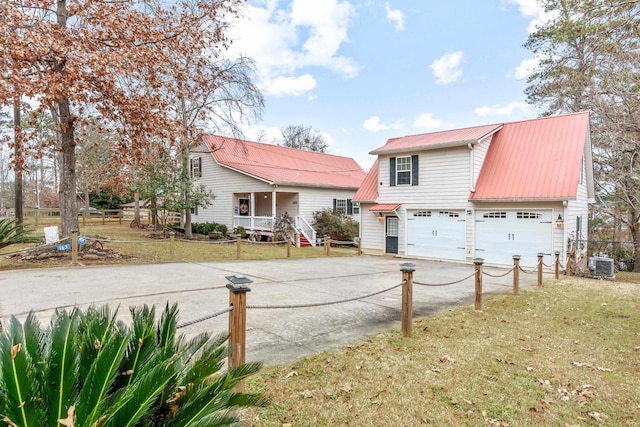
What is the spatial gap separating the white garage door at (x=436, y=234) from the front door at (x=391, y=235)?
26.2 inches

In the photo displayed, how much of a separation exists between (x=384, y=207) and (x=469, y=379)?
12738mm

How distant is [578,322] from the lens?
20.4 feet

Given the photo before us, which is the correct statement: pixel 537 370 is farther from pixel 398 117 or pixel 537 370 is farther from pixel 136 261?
pixel 398 117

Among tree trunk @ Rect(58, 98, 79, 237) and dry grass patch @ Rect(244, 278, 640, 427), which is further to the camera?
tree trunk @ Rect(58, 98, 79, 237)

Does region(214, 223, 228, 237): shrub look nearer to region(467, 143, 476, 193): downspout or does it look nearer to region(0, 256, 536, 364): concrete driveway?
region(0, 256, 536, 364): concrete driveway

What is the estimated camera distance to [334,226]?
829 inches

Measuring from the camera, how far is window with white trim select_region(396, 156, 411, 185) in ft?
53.1

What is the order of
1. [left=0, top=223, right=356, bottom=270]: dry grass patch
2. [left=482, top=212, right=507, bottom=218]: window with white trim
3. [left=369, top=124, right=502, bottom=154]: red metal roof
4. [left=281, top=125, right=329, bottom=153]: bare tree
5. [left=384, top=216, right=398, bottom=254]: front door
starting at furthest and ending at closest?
1. [left=281, top=125, right=329, bottom=153]: bare tree
2. [left=384, top=216, right=398, bottom=254]: front door
3. [left=369, top=124, right=502, bottom=154]: red metal roof
4. [left=482, top=212, right=507, bottom=218]: window with white trim
5. [left=0, top=223, right=356, bottom=270]: dry grass patch

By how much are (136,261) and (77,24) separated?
7.52 m

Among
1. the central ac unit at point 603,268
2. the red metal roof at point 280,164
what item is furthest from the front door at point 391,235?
the central ac unit at point 603,268

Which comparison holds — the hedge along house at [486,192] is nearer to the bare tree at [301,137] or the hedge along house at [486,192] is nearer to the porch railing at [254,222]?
the porch railing at [254,222]

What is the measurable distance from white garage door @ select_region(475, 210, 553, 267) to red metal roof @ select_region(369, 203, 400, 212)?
3427mm

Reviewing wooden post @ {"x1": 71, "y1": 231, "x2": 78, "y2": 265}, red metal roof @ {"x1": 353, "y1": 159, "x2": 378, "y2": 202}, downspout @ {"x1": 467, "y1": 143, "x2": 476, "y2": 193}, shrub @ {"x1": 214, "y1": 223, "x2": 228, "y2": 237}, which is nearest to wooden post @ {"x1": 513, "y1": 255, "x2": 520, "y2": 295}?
downspout @ {"x1": 467, "y1": 143, "x2": 476, "y2": 193}

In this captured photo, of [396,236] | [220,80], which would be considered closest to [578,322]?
[396,236]
